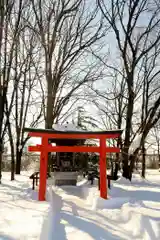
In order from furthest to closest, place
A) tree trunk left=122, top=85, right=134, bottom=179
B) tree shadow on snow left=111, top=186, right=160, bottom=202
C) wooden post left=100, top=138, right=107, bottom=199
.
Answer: tree trunk left=122, top=85, right=134, bottom=179, wooden post left=100, top=138, right=107, bottom=199, tree shadow on snow left=111, top=186, right=160, bottom=202

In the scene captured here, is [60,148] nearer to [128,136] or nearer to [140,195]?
[140,195]

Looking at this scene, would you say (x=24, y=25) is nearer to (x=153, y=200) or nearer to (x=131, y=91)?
(x=131, y=91)

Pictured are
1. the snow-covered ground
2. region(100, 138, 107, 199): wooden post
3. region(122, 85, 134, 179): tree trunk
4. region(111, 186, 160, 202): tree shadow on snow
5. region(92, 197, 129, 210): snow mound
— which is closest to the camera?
the snow-covered ground

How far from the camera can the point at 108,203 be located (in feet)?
25.4

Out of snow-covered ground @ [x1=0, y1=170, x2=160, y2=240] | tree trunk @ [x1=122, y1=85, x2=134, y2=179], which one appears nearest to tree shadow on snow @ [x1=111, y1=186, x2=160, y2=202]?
snow-covered ground @ [x1=0, y1=170, x2=160, y2=240]

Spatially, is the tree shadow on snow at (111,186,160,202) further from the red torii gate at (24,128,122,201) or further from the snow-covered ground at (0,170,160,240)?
the red torii gate at (24,128,122,201)

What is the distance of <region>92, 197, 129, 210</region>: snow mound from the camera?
754 cm

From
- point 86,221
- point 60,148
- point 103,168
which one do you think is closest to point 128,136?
point 103,168

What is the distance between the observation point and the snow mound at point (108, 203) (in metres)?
7.54

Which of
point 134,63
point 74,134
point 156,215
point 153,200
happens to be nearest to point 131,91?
point 134,63

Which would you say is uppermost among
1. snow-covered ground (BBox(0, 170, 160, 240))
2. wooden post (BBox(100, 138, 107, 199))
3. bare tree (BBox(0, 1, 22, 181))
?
bare tree (BBox(0, 1, 22, 181))

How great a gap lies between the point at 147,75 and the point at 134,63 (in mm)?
3579

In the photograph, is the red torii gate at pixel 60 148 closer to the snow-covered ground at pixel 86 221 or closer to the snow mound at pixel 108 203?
the snow mound at pixel 108 203

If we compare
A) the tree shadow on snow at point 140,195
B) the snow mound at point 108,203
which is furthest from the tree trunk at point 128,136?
the snow mound at point 108,203
